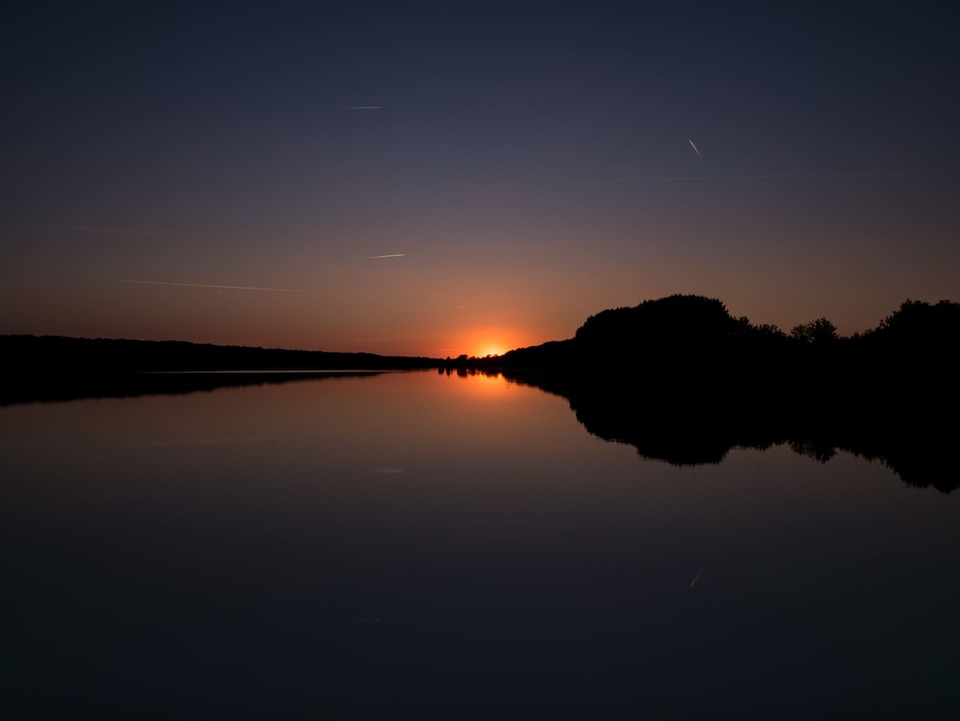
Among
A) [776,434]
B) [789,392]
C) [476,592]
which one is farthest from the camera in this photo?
[789,392]

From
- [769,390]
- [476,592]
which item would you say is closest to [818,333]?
[769,390]

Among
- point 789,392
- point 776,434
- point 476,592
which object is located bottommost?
point 476,592

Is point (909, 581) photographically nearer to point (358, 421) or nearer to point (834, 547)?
point (834, 547)

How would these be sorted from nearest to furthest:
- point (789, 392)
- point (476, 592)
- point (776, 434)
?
point (476, 592)
point (776, 434)
point (789, 392)

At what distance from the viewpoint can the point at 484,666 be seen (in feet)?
25.8

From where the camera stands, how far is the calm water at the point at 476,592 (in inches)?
290

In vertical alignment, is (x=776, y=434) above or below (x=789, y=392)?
below

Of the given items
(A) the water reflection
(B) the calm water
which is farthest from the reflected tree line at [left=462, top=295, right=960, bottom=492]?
(B) the calm water

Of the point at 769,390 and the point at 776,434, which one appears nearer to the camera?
the point at 776,434

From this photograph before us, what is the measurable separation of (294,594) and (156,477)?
11.0 meters

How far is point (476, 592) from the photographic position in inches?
398

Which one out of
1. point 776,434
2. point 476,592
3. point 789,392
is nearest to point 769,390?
point 789,392

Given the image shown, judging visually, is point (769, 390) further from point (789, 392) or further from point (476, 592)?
point (476, 592)

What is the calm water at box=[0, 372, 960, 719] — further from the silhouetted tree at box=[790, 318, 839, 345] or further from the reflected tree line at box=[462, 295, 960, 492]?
the silhouetted tree at box=[790, 318, 839, 345]
